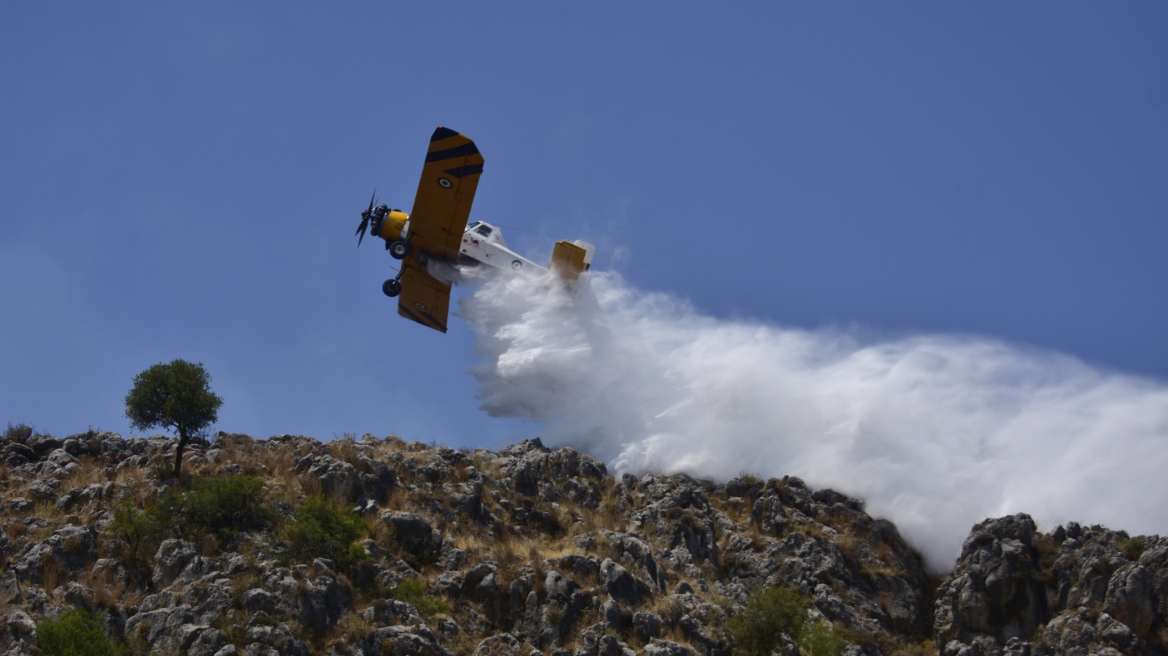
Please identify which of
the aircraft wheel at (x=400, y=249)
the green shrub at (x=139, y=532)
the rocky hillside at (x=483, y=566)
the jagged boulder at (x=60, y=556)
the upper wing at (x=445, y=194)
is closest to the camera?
the rocky hillside at (x=483, y=566)

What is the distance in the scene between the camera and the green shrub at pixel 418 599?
2130 cm

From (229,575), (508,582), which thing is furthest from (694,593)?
(229,575)

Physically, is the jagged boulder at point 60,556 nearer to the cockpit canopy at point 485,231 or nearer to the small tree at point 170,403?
the small tree at point 170,403

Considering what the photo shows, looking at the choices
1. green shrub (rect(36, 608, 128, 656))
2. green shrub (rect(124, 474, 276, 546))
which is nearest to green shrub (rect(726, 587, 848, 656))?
green shrub (rect(124, 474, 276, 546))

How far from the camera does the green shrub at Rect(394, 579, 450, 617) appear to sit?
69.9 feet

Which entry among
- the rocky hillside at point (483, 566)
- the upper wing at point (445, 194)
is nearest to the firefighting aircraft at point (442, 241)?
the upper wing at point (445, 194)

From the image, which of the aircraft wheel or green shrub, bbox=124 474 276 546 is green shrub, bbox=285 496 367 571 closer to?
green shrub, bbox=124 474 276 546

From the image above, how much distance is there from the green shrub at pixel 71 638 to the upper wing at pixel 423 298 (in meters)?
19.6

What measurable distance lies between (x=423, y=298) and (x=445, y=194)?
5.06 meters

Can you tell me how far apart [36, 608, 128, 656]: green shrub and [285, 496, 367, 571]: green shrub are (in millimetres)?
4763

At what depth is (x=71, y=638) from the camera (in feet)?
58.2

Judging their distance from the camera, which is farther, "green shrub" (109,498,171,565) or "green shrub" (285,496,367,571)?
"green shrub" (285,496,367,571)

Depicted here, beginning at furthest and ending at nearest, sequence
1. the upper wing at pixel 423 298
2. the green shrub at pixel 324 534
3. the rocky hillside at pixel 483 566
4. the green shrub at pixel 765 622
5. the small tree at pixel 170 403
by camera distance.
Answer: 1. the upper wing at pixel 423 298
2. the small tree at pixel 170 403
3. the green shrub at pixel 765 622
4. the green shrub at pixel 324 534
5. the rocky hillside at pixel 483 566

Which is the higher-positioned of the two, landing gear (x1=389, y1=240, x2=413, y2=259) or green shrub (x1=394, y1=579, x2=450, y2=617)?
landing gear (x1=389, y1=240, x2=413, y2=259)
